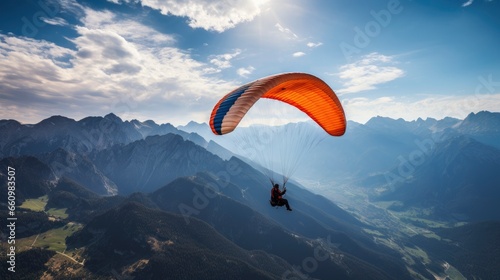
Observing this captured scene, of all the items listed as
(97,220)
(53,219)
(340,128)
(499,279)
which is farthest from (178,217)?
(499,279)

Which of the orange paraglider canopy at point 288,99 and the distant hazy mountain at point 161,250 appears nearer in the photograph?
the orange paraglider canopy at point 288,99

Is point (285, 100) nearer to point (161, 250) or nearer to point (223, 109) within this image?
point (223, 109)

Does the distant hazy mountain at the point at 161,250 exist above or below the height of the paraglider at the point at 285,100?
below

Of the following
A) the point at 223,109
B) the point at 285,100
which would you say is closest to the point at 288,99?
the point at 285,100

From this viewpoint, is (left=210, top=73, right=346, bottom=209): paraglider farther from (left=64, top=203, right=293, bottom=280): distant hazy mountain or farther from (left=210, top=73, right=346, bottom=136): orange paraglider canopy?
(left=64, top=203, right=293, bottom=280): distant hazy mountain

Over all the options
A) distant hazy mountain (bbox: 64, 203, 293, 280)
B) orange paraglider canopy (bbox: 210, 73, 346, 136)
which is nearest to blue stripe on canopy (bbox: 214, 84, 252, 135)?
orange paraglider canopy (bbox: 210, 73, 346, 136)

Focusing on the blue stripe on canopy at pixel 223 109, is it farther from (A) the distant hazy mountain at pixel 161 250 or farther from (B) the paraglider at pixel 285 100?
(A) the distant hazy mountain at pixel 161 250

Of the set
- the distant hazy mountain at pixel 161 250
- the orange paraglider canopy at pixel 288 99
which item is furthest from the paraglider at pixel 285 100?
Answer: the distant hazy mountain at pixel 161 250

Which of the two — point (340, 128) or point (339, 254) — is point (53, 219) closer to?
point (339, 254)
